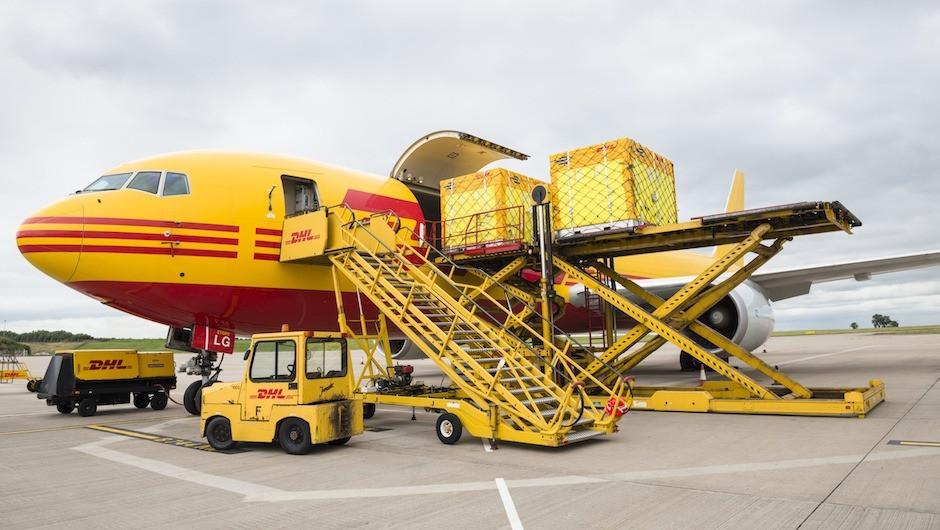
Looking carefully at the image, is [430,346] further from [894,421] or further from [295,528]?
[894,421]

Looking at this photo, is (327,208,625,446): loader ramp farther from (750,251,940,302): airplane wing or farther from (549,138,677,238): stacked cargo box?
(750,251,940,302): airplane wing

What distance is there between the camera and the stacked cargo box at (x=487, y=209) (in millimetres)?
11281

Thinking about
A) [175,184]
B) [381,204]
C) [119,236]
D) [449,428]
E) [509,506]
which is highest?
[381,204]

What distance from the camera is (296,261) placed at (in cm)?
1020

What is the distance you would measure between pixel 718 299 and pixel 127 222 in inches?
385

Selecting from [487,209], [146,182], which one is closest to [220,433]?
[146,182]

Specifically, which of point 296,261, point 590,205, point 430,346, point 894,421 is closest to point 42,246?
point 296,261

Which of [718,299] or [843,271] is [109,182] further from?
[843,271]

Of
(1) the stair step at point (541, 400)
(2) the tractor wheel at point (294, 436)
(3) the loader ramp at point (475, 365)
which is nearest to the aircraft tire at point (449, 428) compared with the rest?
(3) the loader ramp at point (475, 365)

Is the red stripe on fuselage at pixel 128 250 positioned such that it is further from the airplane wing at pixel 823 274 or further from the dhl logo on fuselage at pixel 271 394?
the airplane wing at pixel 823 274

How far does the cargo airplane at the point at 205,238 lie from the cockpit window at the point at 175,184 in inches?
0.6

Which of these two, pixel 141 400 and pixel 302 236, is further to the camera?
pixel 141 400

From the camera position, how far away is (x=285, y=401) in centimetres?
725

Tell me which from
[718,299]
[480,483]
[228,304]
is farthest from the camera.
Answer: [718,299]
